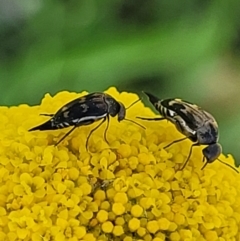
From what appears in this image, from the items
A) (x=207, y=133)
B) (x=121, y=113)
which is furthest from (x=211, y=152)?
(x=121, y=113)

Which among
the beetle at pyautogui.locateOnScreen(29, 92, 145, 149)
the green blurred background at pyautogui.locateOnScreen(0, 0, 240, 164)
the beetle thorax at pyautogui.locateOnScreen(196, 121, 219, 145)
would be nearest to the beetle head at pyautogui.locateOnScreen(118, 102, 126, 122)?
the beetle at pyautogui.locateOnScreen(29, 92, 145, 149)

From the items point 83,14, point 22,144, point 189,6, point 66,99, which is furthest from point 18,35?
point 22,144

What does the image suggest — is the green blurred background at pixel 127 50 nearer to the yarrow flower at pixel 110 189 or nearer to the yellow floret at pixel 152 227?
the yarrow flower at pixel 110 189

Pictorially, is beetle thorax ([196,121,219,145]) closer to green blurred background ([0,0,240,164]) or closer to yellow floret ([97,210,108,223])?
yellow floret ([97,210,108,223])

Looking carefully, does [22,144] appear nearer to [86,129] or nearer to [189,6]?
[86,129]

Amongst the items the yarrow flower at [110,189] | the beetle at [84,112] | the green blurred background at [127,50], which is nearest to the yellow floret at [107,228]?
the yarrow flower at [110,189]

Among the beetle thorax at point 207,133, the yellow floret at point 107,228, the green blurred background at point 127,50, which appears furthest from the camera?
the green blurred background at point 127,50
